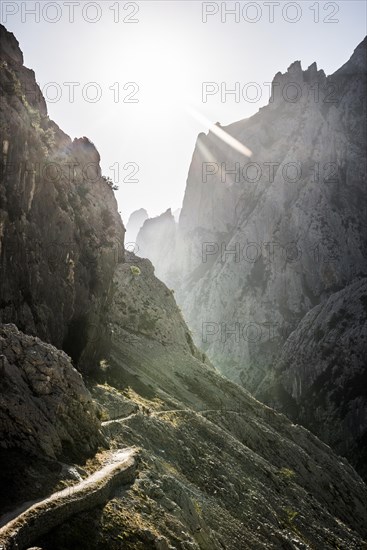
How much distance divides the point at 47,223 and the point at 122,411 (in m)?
19.2

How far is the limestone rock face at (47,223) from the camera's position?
116 ft

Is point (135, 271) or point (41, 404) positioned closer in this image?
point (41, 404)

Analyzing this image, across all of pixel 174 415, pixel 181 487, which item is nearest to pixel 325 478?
pixel 174 415

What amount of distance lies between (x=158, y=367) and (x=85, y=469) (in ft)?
117

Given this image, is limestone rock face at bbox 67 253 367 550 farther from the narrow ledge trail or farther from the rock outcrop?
the narrow ledge trail

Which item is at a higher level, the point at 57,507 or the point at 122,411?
the point at 122,411

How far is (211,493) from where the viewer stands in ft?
90.2

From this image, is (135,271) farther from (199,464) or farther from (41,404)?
(41,404)

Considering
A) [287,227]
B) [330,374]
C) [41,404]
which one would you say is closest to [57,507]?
[41,404]

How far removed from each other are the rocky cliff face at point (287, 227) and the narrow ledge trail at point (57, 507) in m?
114

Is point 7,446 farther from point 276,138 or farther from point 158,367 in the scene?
point 276,138

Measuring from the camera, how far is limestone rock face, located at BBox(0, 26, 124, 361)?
116ft

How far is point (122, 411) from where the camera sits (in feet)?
109

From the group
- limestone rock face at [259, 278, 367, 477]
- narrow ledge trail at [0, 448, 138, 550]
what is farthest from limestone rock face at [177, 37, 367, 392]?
narrow ledge trail at [0, 448, 138, 550]
